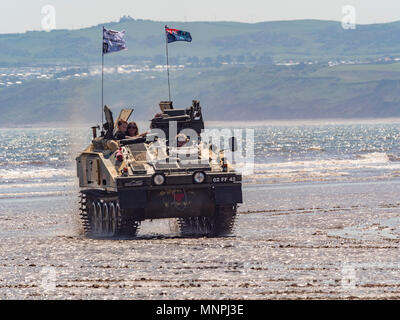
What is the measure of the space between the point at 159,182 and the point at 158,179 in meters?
0.07

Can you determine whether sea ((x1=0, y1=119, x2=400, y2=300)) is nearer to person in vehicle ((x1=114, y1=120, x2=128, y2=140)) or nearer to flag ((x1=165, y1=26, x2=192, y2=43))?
person in vehicle ((x1=114, y1=120, x2=128, y2=140))

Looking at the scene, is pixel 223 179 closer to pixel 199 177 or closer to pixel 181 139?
pixel 199 177

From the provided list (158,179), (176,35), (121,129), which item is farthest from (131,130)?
(176,35)

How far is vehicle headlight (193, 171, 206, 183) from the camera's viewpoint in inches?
896

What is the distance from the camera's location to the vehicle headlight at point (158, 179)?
2250 cm

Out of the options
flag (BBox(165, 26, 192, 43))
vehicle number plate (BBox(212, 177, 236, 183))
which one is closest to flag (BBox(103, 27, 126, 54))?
flag (BBox(165, 26, 192, 43))

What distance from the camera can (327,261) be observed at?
1797 centimetres

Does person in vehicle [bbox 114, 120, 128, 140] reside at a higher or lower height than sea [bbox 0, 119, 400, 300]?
higher

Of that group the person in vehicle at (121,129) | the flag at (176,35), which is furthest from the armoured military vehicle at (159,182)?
the flag at (176,35)

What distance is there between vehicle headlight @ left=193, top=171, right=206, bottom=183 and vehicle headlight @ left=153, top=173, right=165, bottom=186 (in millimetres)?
732

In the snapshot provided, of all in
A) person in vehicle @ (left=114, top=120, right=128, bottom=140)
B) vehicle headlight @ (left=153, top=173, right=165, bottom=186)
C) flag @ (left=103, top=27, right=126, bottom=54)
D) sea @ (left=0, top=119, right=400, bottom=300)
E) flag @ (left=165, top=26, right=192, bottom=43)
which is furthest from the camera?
flag @ (left=165, top=26, right=192, bottom=43)

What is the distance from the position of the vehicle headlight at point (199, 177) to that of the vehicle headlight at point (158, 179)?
73 cm

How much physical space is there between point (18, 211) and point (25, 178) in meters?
23.1

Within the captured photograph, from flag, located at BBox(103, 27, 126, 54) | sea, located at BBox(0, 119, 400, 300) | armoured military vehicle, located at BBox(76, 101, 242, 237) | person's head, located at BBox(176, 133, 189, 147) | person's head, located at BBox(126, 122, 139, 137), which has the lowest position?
sea, located at BBox(0, 119, 400, 300)
